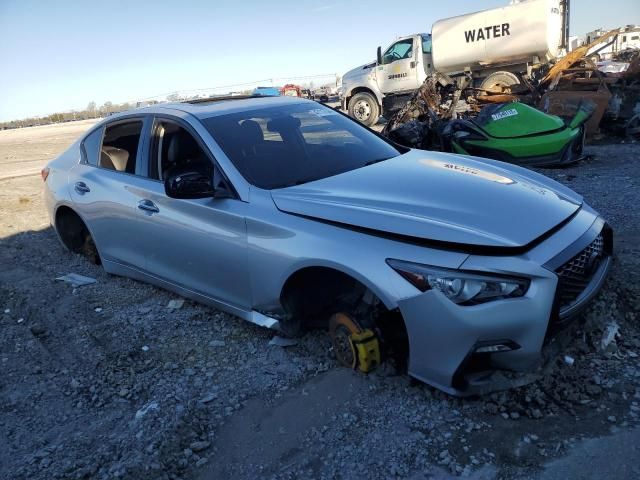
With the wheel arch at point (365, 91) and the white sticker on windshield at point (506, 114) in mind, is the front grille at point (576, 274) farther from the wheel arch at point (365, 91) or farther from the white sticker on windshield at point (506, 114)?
the wheel arch at point (365, 91)

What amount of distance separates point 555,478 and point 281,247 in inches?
67.9

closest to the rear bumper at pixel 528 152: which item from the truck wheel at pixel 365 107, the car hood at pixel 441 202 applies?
the car hood at pixel 441 202

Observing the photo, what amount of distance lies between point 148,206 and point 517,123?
5.73 metres

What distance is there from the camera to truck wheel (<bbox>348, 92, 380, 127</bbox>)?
656 inches

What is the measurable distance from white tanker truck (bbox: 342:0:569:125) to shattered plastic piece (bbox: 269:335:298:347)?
12310 millimetres

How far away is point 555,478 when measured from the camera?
7.13 ft

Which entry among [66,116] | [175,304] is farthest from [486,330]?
[66,116]

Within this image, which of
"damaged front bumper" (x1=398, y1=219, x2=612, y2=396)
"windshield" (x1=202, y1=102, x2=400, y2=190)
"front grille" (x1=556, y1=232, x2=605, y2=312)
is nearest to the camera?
"damaged front bumper" (x1=398, y1=219, x2=612, y2=396)

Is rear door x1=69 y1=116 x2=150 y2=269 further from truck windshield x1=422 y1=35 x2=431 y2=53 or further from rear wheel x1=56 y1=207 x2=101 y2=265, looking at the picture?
truck windshield x1=422 y1=35 x2=431 y2=53

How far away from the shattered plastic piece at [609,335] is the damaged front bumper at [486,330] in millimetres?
496

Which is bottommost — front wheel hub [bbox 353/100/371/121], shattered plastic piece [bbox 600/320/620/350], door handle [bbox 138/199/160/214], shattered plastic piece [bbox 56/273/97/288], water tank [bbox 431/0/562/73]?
shattered plastic piece [bbox 600/320/620/350]

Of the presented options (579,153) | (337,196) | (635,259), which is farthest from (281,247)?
(579,153)

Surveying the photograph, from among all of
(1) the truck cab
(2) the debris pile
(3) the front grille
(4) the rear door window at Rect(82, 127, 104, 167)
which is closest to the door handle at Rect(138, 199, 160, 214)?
(4) the rear door window at Rect(82, 127, 104, 167)

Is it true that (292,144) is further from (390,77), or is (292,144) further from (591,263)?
(390,77)
